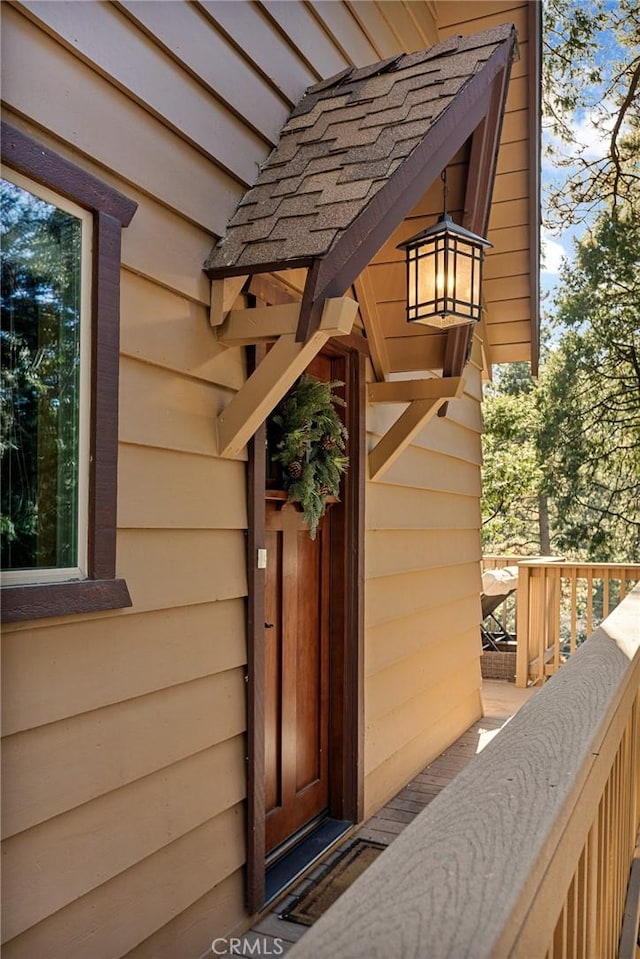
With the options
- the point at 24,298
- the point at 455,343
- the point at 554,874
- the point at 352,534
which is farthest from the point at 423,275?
the point at 554,874

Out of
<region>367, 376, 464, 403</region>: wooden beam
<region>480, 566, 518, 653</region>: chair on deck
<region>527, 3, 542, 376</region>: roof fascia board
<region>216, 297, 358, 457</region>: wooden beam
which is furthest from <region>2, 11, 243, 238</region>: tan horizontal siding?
<region>480, 566, 518, 653</region>: chair on deck

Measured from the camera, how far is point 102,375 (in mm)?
1933

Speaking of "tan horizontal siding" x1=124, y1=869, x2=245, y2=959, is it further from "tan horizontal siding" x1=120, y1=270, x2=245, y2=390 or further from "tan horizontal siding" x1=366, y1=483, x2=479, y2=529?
"tan horizontal siding" x1=366, y1=483, x2=479, y2=529

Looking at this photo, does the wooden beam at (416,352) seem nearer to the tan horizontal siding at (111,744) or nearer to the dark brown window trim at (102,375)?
the tan horizontal siding at (111,744)

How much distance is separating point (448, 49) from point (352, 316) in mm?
1295

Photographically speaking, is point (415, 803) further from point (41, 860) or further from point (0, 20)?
point (0, 20)

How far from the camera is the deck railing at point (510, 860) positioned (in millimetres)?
619

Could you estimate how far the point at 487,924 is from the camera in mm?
643

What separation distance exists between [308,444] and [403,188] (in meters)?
1.09

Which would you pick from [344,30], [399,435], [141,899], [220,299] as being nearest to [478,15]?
[344,30]

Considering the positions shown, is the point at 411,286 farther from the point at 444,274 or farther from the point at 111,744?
the point at 111,744

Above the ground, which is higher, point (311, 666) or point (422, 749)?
point (311, 666)

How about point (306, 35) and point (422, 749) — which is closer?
point (306, 35)

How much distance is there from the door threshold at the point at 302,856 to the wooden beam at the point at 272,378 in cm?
160
